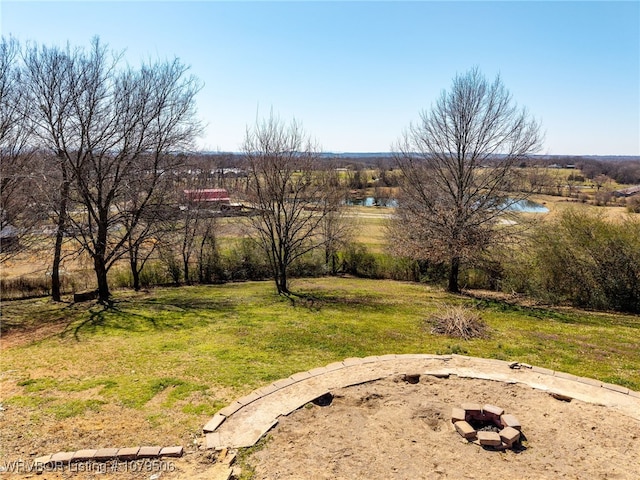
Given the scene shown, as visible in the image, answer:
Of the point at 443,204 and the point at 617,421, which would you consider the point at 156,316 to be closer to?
the point at 617,421

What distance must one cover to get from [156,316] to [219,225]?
1016 cm

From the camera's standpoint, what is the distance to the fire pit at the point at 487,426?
4445 mm

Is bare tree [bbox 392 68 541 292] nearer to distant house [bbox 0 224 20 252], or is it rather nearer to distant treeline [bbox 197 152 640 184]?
distant treeline [bbox 197 152 640 184]

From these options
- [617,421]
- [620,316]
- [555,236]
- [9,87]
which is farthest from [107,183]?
[620,316]

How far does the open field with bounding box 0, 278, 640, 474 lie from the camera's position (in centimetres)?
505

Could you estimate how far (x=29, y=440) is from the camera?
459cm

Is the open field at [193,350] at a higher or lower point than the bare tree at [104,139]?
lower

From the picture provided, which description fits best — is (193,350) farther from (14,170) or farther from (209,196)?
(209,196)

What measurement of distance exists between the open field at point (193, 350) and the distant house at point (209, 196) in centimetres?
735

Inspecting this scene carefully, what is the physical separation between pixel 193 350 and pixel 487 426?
546 centimetres

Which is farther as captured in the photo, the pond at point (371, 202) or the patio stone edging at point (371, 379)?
the pond at point (371, 202)

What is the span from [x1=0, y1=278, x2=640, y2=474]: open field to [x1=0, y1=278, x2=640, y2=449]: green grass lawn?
0.03 meters

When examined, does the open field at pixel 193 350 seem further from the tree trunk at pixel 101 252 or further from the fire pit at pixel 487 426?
the fire pit at pixel 487 426

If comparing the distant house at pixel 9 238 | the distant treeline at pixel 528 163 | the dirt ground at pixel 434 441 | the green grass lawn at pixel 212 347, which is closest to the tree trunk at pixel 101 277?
the green grass lawn at pixel 212 347
